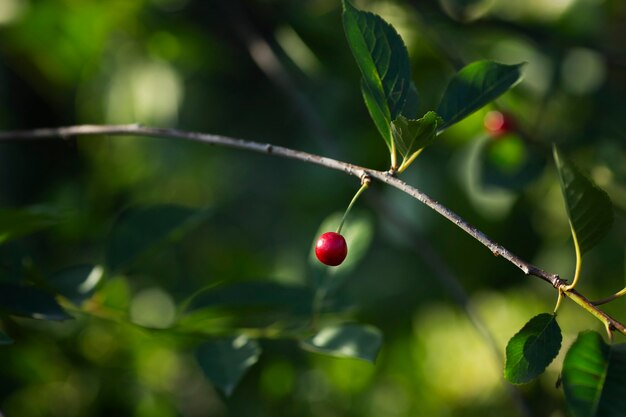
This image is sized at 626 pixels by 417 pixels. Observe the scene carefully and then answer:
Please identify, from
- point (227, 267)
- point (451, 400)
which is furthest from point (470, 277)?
point (227, 267)

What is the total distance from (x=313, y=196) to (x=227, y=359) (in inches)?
37.9

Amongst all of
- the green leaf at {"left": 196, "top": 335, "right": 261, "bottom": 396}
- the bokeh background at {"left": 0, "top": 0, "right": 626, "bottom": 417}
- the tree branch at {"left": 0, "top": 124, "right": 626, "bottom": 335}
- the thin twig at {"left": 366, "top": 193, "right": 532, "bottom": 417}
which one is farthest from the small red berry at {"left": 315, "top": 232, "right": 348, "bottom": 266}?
the thin twig at {"left": 366, "top": 193, "right": 532, "bottom": 417}

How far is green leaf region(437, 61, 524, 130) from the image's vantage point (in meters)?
0.84

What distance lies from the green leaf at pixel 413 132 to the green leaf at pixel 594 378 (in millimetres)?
242

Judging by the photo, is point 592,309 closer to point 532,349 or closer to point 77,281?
point 532,349

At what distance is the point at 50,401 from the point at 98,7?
940mm

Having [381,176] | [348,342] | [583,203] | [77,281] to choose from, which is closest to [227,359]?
[348,342]

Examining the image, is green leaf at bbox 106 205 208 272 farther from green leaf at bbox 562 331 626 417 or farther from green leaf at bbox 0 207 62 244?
green leaf at bbox 562 331 626 417

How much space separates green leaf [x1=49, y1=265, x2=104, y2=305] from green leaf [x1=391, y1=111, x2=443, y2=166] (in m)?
0.52

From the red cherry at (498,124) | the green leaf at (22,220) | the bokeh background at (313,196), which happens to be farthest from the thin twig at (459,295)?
the green leaf at (22,220)

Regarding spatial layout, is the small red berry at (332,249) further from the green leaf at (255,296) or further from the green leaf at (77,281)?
the green leaf at (77,281)

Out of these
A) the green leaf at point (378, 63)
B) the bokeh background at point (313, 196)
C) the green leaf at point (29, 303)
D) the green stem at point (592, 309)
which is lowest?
the bokeh background at point (313, 196)

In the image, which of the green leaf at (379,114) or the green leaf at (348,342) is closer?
the green leaf at (379,114)

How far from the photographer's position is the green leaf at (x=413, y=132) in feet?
2.46
